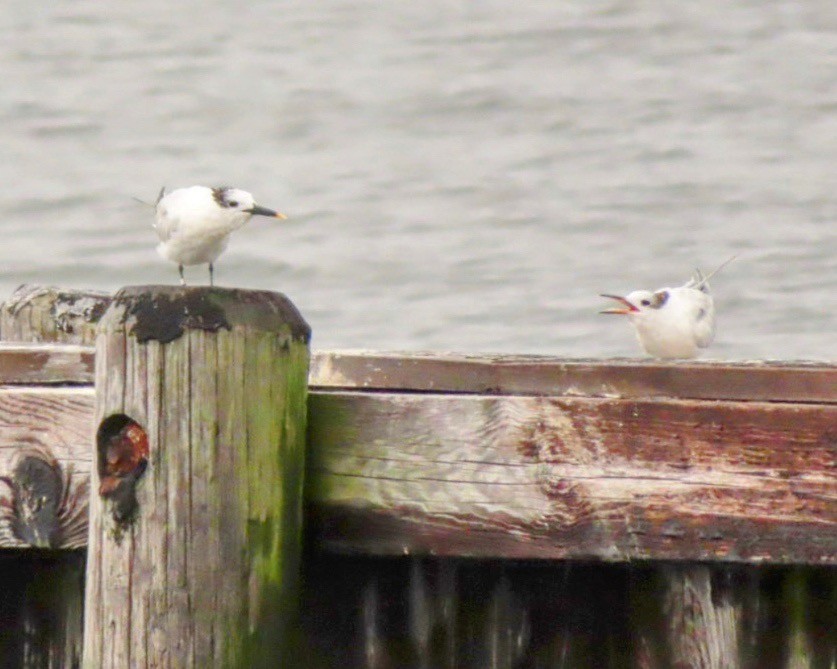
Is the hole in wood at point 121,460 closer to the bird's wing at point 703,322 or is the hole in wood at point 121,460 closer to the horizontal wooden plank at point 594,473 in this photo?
the horizontal wooden plank at point 594,473

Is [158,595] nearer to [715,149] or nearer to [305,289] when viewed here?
[305,289]

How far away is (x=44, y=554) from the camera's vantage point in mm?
3834

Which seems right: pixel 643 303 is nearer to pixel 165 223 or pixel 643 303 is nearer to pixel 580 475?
pixel 165 223

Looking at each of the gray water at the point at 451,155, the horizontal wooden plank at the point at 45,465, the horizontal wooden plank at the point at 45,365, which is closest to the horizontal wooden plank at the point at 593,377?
the horizontal wooden plank at the point at 45,365

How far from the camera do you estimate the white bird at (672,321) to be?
675 centimetres

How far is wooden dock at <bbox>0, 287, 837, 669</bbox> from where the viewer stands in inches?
132

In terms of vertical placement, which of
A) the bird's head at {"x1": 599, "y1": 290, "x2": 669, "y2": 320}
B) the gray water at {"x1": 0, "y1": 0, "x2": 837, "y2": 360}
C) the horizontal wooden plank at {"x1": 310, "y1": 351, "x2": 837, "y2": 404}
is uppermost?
the gray water at {"x1": 0, "y1": 0, "x2": 837, "y2": 360}

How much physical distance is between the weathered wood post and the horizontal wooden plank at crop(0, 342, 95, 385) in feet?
1.81

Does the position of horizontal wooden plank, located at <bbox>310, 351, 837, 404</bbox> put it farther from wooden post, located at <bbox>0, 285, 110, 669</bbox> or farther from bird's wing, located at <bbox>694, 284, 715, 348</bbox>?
bird's wing, located at <bbox>694, 284, 715, 348</bbox>

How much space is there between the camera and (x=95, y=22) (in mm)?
20719

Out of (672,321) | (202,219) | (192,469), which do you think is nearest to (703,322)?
(672,321)

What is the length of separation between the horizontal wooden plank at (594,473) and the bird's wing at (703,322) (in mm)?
3441

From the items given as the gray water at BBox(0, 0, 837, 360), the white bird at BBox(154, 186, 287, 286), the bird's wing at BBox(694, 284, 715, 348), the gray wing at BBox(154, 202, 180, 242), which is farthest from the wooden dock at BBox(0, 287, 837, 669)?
Answer: the gray water at BBox(0, 0, 837, 360)

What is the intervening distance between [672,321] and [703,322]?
0.14 metres
